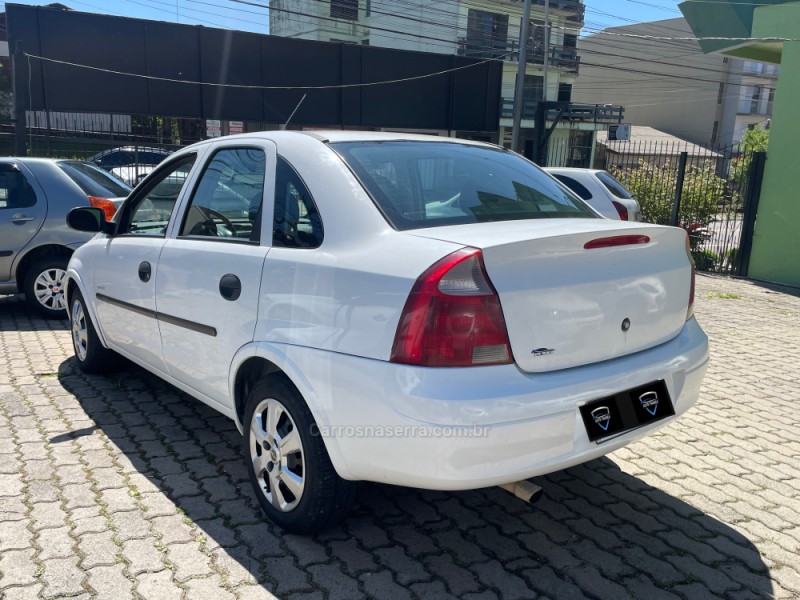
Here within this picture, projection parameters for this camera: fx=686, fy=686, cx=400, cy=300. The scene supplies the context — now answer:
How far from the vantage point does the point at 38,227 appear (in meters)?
6.79

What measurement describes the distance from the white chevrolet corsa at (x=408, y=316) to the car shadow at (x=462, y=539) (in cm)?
24

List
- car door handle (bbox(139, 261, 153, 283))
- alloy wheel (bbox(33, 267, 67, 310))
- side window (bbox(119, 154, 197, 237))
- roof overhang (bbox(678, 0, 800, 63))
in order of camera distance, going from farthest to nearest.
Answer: roof overhang (bbox(678, 0, 800, 63)), alloy wheel (bbox(33, 267, 67, 310)), side window (bbox(119, 154, 197, 237)), car door handle (bbox(139, 261, 153, 283))

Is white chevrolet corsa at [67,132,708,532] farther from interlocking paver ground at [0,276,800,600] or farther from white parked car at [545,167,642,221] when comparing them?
white parked car at [545,167,642,221]

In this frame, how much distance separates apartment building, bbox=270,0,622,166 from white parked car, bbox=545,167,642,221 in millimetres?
27853

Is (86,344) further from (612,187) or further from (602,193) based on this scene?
(612,187)

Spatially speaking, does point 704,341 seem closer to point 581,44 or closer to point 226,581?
point 226,581

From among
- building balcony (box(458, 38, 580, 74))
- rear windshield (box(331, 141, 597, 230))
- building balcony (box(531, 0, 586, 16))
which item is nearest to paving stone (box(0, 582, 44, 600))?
rear windshield (box(331, 141, 597, 230))

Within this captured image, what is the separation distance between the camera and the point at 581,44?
60031 millimetres

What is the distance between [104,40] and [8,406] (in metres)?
20.1

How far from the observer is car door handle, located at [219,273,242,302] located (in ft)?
10.1

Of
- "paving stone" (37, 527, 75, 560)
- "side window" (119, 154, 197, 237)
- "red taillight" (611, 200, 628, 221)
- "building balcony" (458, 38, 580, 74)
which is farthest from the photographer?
"building balcony" (458, 38, 580, 74)

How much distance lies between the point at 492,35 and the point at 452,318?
4143cm

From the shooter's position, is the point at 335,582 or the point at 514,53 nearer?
the point at 335,582

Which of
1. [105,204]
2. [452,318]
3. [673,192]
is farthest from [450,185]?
[673,192]
